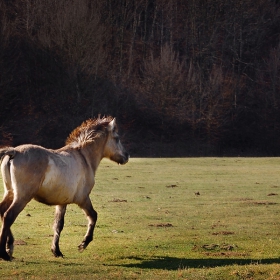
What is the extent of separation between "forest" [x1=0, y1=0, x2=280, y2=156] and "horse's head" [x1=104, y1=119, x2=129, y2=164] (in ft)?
124

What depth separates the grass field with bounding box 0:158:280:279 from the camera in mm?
10688

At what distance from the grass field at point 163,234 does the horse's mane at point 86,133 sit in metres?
1.88

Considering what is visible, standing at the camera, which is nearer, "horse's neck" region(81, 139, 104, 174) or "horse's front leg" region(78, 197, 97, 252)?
"horse's front leg" region(78, 197, 97, 252)

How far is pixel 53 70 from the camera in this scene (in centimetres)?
5628

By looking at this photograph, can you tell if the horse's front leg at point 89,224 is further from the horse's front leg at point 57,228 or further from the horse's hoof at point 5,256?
the horse's hoof at point 5,256

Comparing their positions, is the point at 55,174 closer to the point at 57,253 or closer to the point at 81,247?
the point at 57,253

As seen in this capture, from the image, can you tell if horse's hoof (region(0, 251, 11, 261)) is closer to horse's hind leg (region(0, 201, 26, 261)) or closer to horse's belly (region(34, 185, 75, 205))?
horse's hind leg (region(0, 201, 26, 261))

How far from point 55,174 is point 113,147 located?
7.42 ft

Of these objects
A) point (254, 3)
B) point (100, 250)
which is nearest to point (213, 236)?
point (100, 250)

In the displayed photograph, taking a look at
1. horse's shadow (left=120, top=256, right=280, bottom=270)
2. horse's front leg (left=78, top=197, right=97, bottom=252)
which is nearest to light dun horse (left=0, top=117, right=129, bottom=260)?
horse's front leg (left=78, top=197, right=97, bottom=252)

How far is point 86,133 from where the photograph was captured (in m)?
13.1

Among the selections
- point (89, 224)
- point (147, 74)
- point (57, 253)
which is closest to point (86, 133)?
point (89, 224)

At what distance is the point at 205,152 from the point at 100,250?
1700 inches

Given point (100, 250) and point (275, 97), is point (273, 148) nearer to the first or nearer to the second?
point (275, 97)
